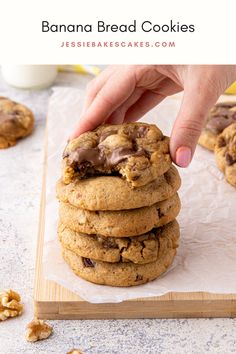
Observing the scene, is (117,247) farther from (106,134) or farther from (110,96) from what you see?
(110,96)

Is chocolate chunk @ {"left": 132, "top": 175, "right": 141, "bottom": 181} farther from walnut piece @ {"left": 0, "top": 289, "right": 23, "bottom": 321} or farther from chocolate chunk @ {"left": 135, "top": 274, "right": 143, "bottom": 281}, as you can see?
walnut piece @ {"left": 0, "top": 289, "right": 23, "bottom": 321}

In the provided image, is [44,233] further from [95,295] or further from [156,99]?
[156,99]

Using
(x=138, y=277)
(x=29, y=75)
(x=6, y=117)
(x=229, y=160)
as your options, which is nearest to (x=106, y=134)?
(x=138, y=277)

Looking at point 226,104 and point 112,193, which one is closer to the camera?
point 112,193

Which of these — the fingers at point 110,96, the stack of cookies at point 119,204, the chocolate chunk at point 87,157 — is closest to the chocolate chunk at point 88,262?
the stack of cookies at point 119,204

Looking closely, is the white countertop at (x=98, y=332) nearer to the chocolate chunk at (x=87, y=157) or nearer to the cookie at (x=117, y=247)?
the cookie at (x=117, y=247)
